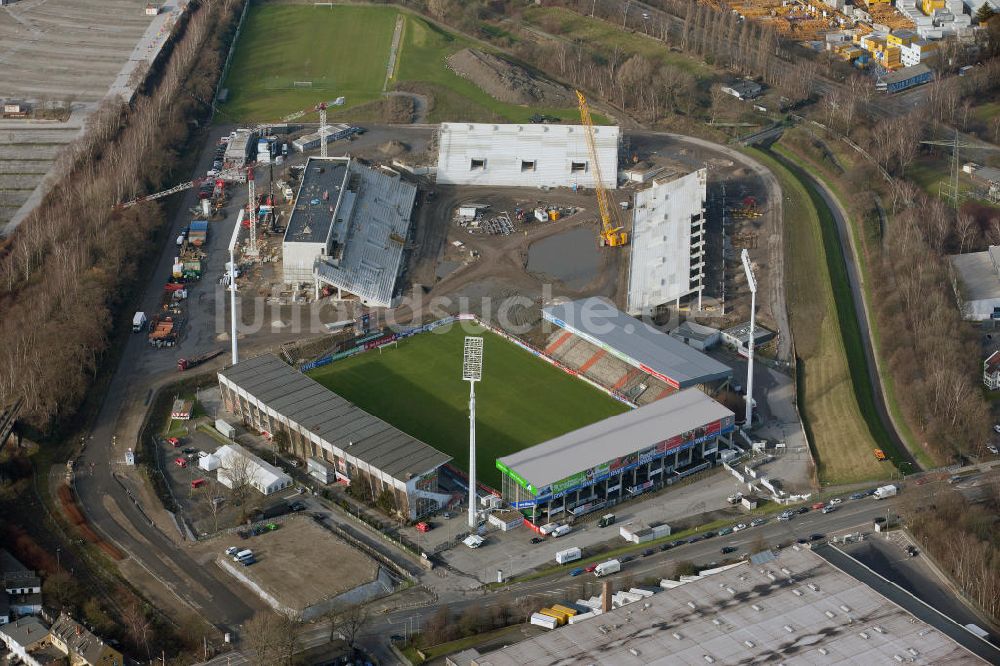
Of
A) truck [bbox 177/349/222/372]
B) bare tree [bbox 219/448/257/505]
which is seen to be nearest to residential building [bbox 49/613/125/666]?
bare tree [bbox 219/448/257/505]

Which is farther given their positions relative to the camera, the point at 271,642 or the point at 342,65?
the point at 342,65

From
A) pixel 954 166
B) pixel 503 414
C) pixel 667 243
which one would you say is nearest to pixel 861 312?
pixel 667 243

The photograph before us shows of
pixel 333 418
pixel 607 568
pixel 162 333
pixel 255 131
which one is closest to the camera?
pixel 607 568

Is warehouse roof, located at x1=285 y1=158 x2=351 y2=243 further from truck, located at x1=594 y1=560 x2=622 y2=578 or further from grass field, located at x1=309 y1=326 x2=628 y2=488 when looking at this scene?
truck, located at x1=594 y1=560 x2=622 y2=578

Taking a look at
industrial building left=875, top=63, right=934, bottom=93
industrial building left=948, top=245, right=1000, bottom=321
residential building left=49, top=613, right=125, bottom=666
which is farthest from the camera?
industrial building left=875, top=63, right=934, bottom=93

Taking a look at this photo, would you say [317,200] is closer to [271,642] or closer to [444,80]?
[444,80]

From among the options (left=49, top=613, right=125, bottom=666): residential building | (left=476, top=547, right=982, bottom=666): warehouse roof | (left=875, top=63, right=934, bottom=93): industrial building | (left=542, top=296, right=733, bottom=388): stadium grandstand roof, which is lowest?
(left=49, top=613, right=125, bottom=666): residential building

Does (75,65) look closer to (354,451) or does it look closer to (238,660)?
(354,451)

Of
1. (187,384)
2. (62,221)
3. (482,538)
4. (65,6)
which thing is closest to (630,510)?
(482,538)
